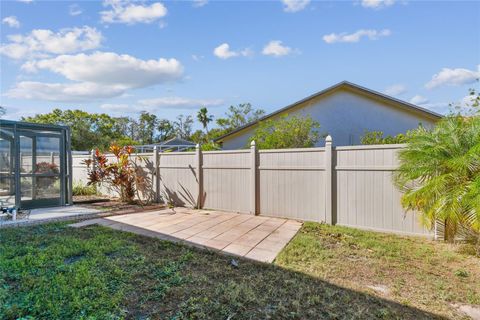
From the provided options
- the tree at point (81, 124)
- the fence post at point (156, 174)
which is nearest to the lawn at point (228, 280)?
the fence post at point (156, 174)

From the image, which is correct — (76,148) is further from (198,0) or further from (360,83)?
(360,83)

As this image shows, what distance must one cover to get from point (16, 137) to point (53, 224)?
2.96 m

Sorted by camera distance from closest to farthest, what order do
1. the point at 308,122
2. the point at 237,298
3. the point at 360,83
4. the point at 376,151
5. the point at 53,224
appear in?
the point at 237,298 → the point at 376,151 → the point at 53,224 → the point at 308,122 → the point at 360,83

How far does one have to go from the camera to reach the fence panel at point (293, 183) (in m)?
5.78

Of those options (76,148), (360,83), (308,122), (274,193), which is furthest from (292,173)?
(76,148)

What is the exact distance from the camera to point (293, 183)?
19.9 ft

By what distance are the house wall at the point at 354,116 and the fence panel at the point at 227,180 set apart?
4.63 metres

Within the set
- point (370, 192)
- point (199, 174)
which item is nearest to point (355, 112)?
point (370, 192)

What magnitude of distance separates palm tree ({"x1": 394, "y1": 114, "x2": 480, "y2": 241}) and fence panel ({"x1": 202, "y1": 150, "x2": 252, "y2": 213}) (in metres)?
3.41

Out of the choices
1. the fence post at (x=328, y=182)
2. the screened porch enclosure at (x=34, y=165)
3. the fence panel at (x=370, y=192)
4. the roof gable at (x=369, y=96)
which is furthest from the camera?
the roof gable at (x=369, y=96)

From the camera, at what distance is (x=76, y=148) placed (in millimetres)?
25172

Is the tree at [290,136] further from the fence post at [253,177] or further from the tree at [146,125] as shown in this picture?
the tree at [146,125]

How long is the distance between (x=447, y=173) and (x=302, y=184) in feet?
8.52

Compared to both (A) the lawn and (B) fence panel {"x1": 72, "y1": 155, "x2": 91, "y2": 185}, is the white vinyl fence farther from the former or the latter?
(B) fence panel {"x1": 72, "y1": 155, "x2": 91, "y2": 185}
